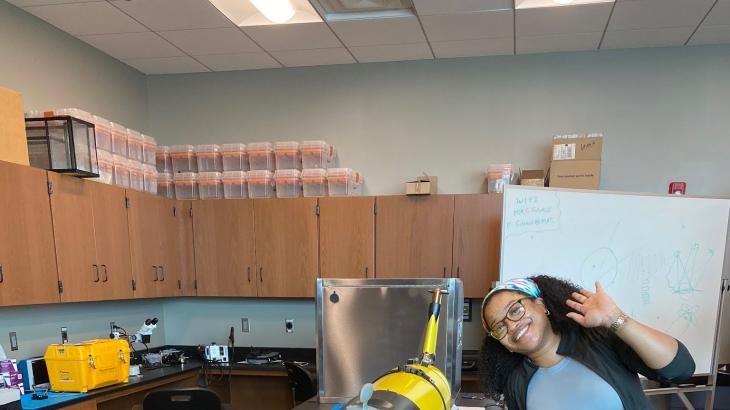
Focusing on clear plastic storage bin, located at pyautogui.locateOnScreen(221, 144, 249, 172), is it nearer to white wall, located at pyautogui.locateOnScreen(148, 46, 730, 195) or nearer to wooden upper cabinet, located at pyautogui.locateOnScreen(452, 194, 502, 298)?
white wall, located at pyautogui.locateOnScreen(148, 46, 730, 195)

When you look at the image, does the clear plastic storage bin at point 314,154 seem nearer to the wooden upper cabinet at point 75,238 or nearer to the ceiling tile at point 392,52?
the ceiling tile at point 392,52

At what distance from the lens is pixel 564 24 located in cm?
301

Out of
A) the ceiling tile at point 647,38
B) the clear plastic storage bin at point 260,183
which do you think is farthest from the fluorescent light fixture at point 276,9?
the ceiling tile at point 647,38

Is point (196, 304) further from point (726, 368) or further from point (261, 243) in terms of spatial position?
point (726, 368)

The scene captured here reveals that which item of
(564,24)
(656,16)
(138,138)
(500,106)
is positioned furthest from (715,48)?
(138,138)

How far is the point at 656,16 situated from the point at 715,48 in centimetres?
83

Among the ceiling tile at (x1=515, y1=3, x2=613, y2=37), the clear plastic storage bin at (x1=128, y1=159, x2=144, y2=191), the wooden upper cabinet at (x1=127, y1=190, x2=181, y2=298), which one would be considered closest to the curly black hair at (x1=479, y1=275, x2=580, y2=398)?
the ceiling tile at (x1=515, y1=3, x2=613, y2=37)

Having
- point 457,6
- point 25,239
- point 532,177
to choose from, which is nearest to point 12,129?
point 25,239

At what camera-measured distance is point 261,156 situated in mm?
3699

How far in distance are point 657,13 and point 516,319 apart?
9.04ft

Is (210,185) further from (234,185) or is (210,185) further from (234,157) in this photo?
(234,157)

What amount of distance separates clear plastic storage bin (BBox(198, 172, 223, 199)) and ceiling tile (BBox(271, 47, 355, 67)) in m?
1.16

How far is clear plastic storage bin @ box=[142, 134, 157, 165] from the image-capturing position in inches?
139

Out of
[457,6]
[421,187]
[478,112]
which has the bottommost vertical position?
[421,187]
